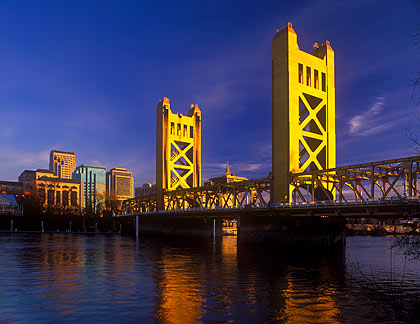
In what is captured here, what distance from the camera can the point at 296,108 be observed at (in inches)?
2121

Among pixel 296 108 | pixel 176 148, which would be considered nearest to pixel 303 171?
pixel 296 108

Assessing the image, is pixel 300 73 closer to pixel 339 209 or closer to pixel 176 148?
pixel 339 209

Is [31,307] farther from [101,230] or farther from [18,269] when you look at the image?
[101,230]

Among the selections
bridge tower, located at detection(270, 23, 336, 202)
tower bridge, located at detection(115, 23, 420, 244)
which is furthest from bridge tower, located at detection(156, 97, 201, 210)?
bridge tower, located at detection(270, 23, 336, 202)

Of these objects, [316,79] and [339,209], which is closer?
[339,209]

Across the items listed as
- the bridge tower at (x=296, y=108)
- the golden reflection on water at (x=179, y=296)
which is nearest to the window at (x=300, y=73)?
the bridge tower at (x=296, y=108)

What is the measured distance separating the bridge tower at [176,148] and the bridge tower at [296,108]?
4163 centimetres

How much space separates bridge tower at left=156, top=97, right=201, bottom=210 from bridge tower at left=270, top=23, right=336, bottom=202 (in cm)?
4163

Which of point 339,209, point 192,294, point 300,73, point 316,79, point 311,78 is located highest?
point 300,73

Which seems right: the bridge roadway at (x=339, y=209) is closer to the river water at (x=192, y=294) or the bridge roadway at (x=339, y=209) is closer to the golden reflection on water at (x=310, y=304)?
the river water at (x=192, y=294)

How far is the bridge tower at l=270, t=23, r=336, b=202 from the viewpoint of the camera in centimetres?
5244

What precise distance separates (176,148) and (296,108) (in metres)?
46.9

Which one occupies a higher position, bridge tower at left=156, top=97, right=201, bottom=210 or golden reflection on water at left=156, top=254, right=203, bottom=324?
bridge tower at left=156, top=97, right=201, bottom=210

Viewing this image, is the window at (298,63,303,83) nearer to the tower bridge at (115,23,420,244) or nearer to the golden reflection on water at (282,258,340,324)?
the tower bridge at (115,23,420,244)
